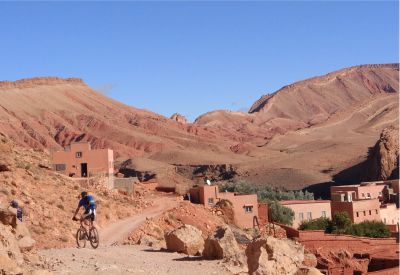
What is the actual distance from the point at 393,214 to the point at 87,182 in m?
19.5

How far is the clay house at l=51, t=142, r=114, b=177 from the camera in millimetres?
35594

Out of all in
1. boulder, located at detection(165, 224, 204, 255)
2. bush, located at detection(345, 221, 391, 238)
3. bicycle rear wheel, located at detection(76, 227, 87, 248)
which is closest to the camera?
bicycle rear wheel, located at detection(76, 227, 87, 248)

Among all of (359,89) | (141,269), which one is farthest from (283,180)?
(359,89)

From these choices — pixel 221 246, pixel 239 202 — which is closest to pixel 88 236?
pixel 221 246

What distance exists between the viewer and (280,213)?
3142cm

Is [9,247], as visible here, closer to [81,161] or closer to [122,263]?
[122,263]

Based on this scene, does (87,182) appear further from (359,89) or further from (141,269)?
(359,89)

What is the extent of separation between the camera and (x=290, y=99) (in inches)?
7028

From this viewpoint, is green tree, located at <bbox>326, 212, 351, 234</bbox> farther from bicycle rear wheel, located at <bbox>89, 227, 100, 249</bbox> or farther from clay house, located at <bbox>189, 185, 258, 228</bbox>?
bicycle rear wheel, located at <bbox>89, 227, 100, 249</bbox>

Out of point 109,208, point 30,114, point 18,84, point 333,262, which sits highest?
point 18,84

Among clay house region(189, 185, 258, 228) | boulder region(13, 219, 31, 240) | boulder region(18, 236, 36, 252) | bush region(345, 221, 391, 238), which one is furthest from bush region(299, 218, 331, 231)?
boulder region(18, 236, 36, 252)

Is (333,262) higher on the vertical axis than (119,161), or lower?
lower

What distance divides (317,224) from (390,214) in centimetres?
815

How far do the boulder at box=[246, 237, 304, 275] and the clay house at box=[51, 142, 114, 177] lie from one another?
2655cm
